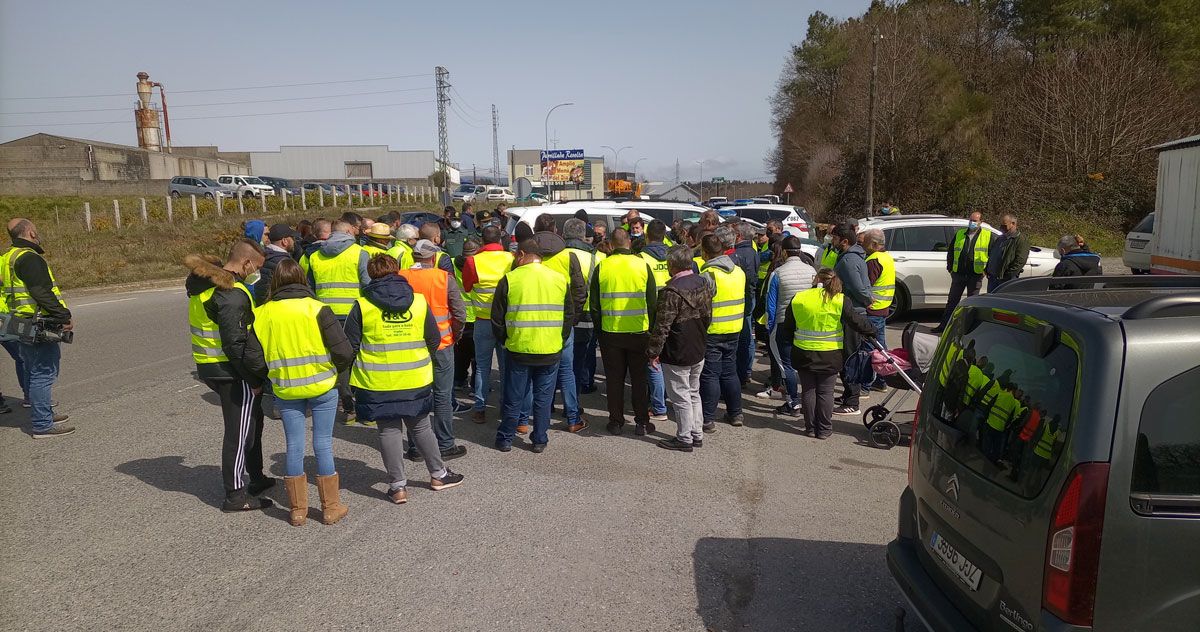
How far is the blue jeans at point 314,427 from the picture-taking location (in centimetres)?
470

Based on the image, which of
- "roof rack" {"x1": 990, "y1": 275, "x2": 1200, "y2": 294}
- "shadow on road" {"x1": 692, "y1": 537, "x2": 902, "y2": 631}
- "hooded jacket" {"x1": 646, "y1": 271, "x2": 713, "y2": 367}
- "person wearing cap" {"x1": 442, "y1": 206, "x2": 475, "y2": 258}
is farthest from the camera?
"person wearing cap" {"x1": 442, "y1": 206, "x2": 475, "y2": 258}

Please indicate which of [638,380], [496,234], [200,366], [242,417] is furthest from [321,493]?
[496,234]

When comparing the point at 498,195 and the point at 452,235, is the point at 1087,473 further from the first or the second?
the point at 498,195

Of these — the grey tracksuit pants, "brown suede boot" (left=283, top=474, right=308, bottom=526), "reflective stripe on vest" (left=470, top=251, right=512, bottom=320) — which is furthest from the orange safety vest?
"brown suede boot" (left=283, top=474, right=308, bottom=526)

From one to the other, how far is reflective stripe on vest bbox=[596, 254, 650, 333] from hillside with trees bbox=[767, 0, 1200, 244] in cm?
2832

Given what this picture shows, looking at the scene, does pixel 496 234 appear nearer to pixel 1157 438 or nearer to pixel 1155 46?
pixel 1157 438

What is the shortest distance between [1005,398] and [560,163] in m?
54.2

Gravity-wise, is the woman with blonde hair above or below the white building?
below

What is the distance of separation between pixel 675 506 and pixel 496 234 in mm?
3728

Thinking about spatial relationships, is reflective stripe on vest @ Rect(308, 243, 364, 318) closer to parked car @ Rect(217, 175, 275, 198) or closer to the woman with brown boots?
the woman with brown boots

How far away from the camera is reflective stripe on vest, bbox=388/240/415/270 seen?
7.54m

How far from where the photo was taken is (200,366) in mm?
4883

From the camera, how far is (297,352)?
4.54 metres

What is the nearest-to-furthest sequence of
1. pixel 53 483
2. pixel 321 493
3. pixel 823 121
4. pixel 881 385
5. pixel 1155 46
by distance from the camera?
pixel 321 493 < pixel 53 483 < pixel 881 385 < pixel 1155 46 < pixel 823 121
